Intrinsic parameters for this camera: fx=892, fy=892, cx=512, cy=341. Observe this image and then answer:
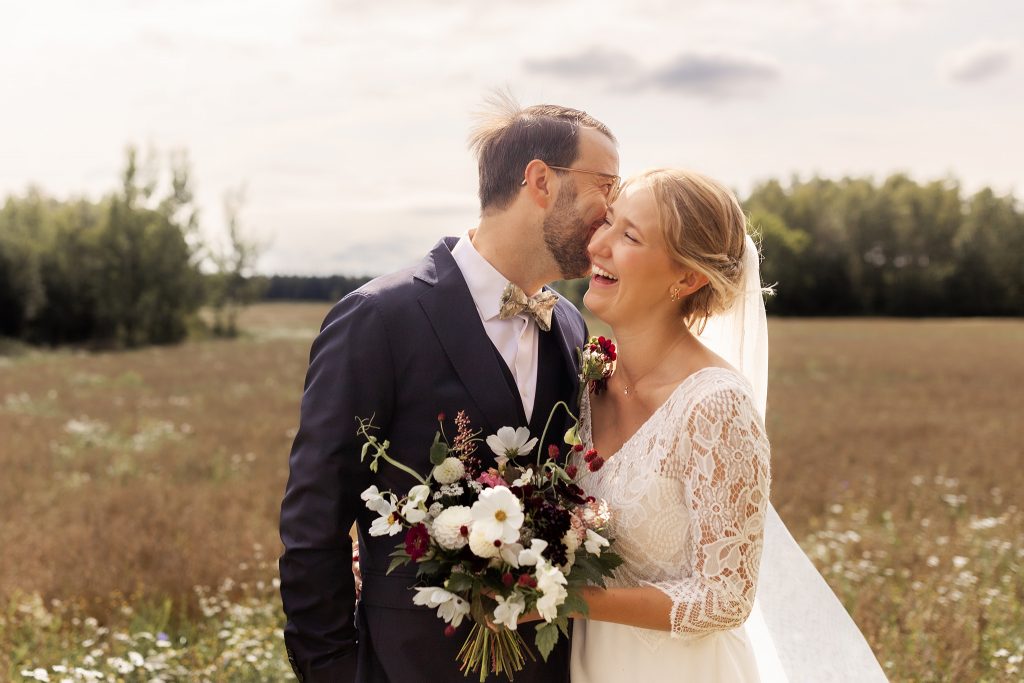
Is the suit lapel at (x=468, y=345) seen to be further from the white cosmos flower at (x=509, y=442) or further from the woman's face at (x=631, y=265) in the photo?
the woman's face at (x=631, y=265)

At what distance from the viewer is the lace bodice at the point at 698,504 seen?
2611 millimetres

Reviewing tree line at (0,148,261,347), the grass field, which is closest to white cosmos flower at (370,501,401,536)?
the grass field

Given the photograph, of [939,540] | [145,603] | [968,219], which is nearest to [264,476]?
[145,603]

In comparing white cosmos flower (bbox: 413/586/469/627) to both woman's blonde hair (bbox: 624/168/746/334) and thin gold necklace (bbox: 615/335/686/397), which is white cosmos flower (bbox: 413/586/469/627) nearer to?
thin gold necklace (bbox: 615/335/686/397)

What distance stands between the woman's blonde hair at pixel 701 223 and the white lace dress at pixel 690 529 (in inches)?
14.2

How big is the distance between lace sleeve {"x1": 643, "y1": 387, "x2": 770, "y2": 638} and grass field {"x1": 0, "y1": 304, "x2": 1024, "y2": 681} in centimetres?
255

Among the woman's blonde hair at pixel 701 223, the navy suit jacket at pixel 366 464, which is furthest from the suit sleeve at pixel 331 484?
the woman's blonde hair at pixel 701 223

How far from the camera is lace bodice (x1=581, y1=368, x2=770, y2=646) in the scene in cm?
261

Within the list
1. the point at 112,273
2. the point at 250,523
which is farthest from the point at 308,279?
the point at 250,523

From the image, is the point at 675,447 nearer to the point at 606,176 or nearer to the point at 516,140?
the point at 606,176

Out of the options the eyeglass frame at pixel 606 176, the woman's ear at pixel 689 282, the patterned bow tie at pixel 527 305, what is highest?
the eyeglass frame at pixel 606 176

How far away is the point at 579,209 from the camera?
323cm

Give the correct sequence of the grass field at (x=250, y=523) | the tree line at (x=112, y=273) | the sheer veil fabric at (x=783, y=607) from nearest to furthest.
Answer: the sheer veil fabric at (x=783, y=607), the grass field at (x=250, y=523), the tree line at (x=112, y=273)

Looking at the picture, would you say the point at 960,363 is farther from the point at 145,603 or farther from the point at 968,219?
the point at 968,219
